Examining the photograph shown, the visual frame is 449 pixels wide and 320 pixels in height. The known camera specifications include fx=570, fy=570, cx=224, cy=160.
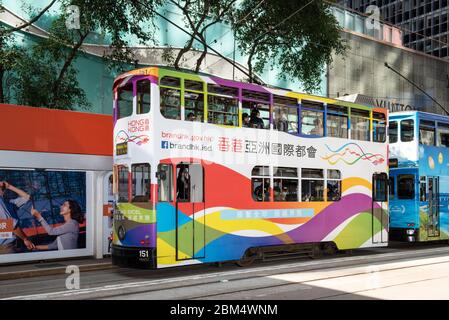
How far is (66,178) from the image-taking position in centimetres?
1516

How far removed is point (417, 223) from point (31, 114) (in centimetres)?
1173

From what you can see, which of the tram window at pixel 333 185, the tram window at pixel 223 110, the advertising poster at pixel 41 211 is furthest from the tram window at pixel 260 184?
the advertising poster at pixel 41 211

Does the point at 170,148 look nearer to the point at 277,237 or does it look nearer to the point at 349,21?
the point at 277,237

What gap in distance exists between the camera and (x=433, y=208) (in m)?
18.2

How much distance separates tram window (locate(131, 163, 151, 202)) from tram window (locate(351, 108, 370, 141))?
6.39 m

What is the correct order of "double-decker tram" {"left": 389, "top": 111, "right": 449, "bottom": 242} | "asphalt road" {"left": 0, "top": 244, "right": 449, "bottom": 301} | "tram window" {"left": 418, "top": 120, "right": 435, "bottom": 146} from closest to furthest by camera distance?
1. "asphalt road" {"left": 0, "top": 244, "right": 449, "bottom": 301}
2. "double-decker tram" {"left": 389, "top": 111, "right": 449, "bottom": 242}
3. "tram window" {"left": 418, "top": 120, "right": 435, "bottom": 146}

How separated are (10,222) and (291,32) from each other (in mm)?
13087

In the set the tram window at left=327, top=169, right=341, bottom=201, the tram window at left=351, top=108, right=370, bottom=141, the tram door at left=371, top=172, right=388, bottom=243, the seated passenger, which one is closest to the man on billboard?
the seated passenger

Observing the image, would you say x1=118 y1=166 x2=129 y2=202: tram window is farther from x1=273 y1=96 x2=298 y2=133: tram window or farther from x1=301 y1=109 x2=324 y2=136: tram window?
x1=301 y1=109 x2=324 y2=136: tram window

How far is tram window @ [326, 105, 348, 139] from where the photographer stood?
14.8m

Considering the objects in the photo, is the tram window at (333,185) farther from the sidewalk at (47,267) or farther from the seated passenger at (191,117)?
the sidewalk at (47,267)

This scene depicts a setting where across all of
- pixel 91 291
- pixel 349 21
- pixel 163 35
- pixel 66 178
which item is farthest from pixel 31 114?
pixel 349 21

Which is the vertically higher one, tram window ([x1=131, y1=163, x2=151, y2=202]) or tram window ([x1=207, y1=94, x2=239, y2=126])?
tram window ([x1=207, y1=94, x2=239, y2=126])

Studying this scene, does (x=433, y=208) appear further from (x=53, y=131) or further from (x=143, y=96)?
(x=53, y=131)
